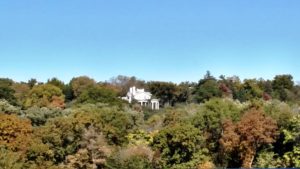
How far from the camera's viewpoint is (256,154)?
18.1 m

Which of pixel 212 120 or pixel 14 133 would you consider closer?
pixel 14 133

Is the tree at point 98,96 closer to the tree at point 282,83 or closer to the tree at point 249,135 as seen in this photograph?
the tree at point 249,135

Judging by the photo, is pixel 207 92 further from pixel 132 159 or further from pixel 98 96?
pixel 132 159

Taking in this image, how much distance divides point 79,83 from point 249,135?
2905cm

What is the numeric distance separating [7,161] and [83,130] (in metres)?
3.89

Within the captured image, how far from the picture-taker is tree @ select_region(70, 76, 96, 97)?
144ft

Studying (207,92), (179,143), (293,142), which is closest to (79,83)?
(207,92)

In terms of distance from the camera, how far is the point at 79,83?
147ft

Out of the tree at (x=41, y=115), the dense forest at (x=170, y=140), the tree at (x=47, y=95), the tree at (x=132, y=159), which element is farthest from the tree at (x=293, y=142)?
the tree at (x=47, y=95)

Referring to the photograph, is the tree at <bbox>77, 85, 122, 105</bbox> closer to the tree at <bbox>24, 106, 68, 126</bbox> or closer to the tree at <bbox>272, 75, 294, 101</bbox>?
the tree at <bbox>24, 106, 68, 126</bbox>

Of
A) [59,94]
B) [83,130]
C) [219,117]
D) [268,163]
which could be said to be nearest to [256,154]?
[268,163]

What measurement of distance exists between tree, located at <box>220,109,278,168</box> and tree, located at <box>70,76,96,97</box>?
2686 cm

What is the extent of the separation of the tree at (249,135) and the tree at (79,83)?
2686 cm

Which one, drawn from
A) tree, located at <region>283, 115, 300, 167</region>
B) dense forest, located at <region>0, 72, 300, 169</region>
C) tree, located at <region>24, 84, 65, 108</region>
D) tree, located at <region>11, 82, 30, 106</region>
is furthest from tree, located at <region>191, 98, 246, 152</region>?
tree, located at <region>11, 82, 30, 106</region>
